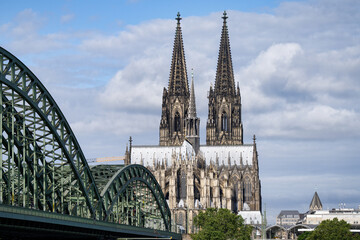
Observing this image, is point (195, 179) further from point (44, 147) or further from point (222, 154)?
point (44, 147)

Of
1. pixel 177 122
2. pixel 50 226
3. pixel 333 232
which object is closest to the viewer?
pixel 50 226

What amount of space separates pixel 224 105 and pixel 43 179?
13593cm

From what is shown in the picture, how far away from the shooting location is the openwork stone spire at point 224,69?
196 m

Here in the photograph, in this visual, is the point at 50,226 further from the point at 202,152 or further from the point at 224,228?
the point at 202,152

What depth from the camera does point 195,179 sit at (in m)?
184

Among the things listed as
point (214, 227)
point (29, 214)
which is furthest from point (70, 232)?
point (214, 227)

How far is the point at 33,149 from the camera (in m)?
62.5

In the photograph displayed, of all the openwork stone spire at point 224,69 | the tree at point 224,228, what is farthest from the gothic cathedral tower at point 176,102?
the tree at point 224,228

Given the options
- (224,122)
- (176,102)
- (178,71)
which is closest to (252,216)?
(224,122)

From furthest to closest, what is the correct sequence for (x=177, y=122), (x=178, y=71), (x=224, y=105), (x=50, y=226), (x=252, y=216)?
(x=177, y=122) < (x=178, y=71) < (x=224, y=105) < (x=252, y=216) < (x=50, y=226)

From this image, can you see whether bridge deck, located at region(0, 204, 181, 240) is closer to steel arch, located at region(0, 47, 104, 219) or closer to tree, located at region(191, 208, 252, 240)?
steel arch, located at region(0, 47, 104, 219)

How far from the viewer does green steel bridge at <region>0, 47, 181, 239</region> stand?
179ft

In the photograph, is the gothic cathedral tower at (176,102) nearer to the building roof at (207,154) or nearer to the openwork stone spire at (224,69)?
the building roof at (207,154)

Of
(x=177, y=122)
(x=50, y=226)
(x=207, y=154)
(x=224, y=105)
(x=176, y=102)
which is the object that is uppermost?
A: (x=176, y=102)
